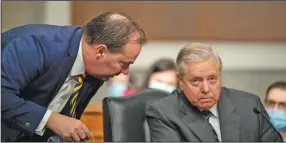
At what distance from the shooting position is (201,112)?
2.16 m

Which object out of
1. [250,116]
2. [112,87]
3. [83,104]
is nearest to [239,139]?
[250,116]

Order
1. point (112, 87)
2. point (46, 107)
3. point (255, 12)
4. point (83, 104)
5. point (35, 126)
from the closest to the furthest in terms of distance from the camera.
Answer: point (35, 126) < point (46, 107) < point (83, 104) < point (112, 87) < point (255, 12)

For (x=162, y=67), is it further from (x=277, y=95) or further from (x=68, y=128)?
(x=68, y=128)

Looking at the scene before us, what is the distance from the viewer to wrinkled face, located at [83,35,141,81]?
2.00 m

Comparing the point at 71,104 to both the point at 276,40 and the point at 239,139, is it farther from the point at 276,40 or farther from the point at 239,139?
the point at 276,40

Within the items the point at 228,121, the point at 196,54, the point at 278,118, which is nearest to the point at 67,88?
A: the point at 196,54

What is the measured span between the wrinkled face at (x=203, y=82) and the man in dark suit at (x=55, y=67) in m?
0.24

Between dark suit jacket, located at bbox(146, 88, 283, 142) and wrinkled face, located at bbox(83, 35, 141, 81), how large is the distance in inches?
9.5

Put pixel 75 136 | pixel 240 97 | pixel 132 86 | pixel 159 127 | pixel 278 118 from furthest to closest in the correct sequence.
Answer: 1. pixel 132 86
2. pixel 278 118
3. pixel 240 97
4. pixel 159 127
5. pixel 75 136

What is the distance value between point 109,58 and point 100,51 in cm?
4

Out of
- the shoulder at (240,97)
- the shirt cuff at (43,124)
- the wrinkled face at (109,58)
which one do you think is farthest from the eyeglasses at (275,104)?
the shirt cuff at (43,124)

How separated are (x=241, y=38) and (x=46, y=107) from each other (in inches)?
145

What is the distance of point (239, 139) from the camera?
2146 mm

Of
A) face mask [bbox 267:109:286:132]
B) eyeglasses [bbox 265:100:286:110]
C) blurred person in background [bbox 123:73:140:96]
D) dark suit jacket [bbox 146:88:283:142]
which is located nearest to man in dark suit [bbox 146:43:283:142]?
dark suit jacket [bbox 146:88:283:142]
